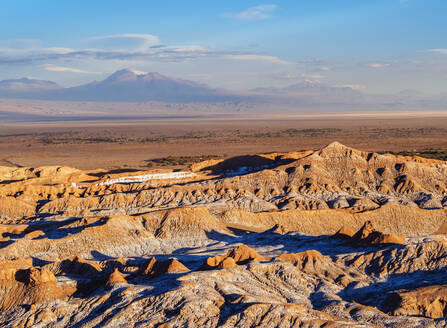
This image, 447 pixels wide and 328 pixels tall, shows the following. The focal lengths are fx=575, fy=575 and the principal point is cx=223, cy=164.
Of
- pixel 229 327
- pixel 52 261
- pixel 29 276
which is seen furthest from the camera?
pixel 52 261

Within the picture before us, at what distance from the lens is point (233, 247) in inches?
1302

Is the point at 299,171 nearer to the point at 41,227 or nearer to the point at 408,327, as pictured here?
the point at 41,227

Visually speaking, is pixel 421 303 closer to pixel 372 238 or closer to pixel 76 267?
pixel 372 238

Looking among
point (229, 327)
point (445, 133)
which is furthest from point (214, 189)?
point (445, 133)

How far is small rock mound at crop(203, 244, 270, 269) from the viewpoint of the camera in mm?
26375

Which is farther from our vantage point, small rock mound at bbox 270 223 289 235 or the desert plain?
small rock mound at bbox 270 223 289 235

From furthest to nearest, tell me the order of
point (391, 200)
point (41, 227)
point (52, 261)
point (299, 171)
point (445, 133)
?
1. point (445, 133)
2. point (299, 171)
3. point (391, 200)
4. point (41, 227)
5. point (52, 261)

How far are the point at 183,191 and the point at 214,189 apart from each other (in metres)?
2.69

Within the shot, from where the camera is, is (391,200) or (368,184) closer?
(391,200)

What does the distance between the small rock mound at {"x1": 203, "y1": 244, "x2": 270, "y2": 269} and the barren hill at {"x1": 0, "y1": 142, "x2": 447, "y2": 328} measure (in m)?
0.06

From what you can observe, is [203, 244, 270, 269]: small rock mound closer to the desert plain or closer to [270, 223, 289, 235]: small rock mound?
the desert plain

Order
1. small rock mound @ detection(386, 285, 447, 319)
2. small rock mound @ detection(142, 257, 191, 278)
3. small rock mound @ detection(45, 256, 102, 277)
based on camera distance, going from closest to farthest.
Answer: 1. small rock mound @ detection(386, 285, 447, 319)
2. small rock mound @ detection(142, 257, 191, 278)
3. small rock mound @ detection(45, 256, 102, 277)

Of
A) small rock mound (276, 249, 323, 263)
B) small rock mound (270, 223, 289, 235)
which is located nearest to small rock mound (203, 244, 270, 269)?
small rock mound (276, 249, 323, 263)

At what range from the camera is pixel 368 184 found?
50812 mm
